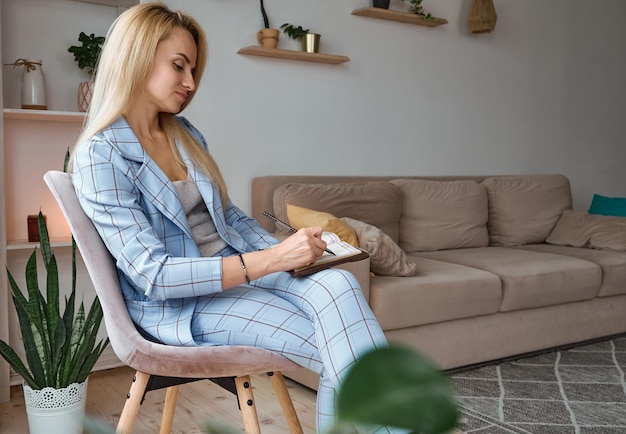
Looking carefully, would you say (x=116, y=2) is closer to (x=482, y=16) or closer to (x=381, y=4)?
(x=381, y=4)

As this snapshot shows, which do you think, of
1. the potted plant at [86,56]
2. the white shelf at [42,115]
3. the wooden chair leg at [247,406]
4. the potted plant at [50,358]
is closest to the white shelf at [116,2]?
the potted plant at [86,56]

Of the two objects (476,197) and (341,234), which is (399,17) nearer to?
(476,197)

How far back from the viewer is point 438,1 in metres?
4.24

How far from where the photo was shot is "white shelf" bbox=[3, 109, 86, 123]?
8.96 feet

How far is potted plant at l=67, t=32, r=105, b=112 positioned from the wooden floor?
117cm

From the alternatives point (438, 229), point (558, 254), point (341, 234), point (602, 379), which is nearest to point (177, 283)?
point (341, 234)

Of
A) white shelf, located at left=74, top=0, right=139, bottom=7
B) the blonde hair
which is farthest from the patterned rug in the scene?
white shelf, located at left=74, top=0, right=139, bottom=7

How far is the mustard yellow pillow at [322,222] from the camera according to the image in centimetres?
274

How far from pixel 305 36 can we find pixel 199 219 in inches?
77.6

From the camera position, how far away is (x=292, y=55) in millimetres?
3557

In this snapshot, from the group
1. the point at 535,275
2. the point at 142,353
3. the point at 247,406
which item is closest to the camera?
the point at 142,353

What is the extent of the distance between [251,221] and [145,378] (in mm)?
563

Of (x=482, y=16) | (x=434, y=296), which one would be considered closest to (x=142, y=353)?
(x=434, y=296)

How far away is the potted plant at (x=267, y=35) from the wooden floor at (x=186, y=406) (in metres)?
1.61
